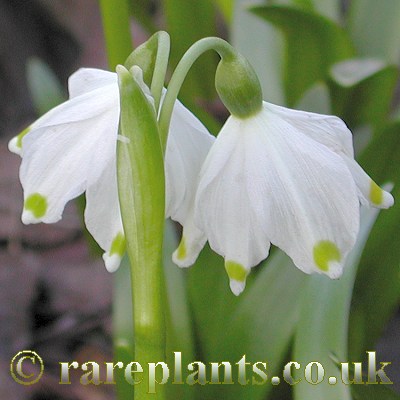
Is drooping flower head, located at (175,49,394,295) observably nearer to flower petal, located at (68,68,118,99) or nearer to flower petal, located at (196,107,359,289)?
flower petal, located at (196,107,359,289)

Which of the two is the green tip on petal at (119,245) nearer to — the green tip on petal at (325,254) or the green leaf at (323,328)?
the green tip on petal at (325,254)

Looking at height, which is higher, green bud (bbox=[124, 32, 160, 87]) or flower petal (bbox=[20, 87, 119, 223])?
green bud (bbox=[124, 32, 160, 87])

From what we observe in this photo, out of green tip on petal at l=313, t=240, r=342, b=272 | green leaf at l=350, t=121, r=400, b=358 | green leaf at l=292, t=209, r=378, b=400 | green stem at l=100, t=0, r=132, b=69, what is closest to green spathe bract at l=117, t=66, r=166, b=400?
green tip on petal at l=313, t=240, r=342, b=272

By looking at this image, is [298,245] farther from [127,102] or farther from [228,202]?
[127,102]

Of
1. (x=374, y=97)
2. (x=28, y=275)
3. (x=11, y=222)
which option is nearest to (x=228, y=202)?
(x=374, y=97)

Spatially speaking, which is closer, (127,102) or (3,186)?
(127,102)

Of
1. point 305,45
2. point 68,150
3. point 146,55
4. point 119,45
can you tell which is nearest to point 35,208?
point 68,150
